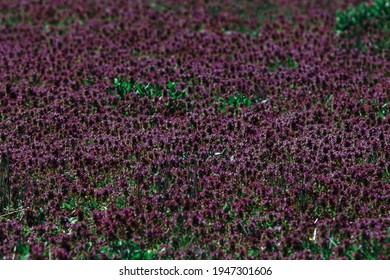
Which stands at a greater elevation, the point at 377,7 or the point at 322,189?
the point at 377,7

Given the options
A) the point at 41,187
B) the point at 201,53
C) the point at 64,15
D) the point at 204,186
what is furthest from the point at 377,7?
the point at 41,187

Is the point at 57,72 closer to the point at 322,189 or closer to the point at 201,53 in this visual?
the point at 201,53

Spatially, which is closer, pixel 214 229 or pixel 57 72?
pixel 214 229
